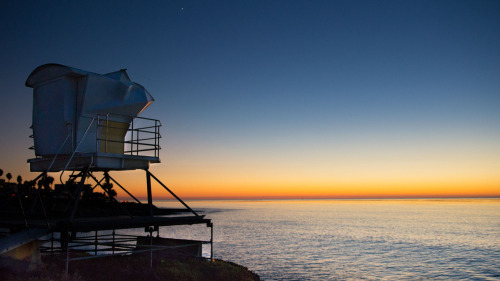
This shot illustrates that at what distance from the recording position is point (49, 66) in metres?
19.5

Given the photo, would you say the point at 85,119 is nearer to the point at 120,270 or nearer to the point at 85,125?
the point at 85,125

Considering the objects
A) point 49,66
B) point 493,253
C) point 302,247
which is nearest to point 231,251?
point 302,247

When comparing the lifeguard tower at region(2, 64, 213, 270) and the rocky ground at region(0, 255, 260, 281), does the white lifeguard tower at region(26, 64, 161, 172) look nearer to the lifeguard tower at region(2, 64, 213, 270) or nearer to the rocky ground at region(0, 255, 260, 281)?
the lifeguard tower at region(2, 64, 213, 270)

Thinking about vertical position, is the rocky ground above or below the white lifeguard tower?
below

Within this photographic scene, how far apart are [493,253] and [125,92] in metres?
51.0

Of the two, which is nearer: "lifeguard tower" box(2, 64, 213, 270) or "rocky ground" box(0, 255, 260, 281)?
"rocky ground" box(0, 255, 260, 281)

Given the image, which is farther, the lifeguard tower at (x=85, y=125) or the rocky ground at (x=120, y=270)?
the lifeguard tower at (x=85, y=125)

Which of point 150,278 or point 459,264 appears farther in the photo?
point 459,264

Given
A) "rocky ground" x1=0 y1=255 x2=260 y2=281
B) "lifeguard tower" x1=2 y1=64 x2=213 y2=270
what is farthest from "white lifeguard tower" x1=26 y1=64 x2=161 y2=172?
"rocky ground" x1=0 y1=255 x2=260 y2=281

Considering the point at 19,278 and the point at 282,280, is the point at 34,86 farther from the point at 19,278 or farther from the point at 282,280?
the point at 282,280

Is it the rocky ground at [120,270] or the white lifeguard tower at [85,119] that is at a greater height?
the white lifeguard tower at [85,119]

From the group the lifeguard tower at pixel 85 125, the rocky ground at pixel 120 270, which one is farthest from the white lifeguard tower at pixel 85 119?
the rocky ground at pixel 120 270

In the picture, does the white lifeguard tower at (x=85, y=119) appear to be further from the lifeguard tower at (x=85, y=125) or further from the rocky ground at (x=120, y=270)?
the rocky ground at (x=120, y=270)

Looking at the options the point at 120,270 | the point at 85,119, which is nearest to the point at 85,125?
the point at 85,119
